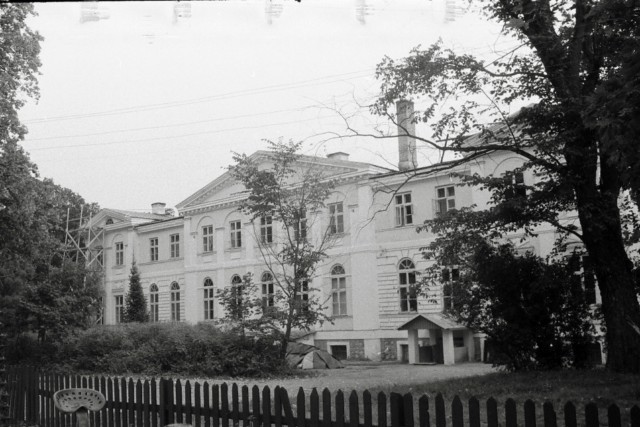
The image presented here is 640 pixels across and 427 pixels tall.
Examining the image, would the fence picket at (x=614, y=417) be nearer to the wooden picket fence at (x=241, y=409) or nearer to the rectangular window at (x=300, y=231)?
the wooden picket fence at (x=241, y=409)

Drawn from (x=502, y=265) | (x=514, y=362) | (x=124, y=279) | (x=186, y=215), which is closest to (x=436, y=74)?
(x=502, y=265)

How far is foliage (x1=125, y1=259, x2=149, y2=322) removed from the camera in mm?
46844

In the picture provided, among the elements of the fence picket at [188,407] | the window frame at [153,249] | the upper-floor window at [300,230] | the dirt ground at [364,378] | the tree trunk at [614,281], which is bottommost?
the dirt ground at [364,378]

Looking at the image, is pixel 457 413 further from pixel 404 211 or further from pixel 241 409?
pixel 404 211

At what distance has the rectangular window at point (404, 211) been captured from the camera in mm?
34881

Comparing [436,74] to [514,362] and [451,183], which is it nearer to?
[514,362]

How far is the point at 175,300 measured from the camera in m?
47.1

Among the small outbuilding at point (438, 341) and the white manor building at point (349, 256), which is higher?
the white manor building at point (349, 256)

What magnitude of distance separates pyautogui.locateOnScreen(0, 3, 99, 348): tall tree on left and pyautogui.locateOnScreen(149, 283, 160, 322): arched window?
67.4 feet

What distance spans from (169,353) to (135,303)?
960 inches

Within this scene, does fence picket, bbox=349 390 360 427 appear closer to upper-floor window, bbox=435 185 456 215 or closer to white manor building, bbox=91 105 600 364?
white manor building, bbox=91 105 600 364

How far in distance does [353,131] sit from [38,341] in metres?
19.5

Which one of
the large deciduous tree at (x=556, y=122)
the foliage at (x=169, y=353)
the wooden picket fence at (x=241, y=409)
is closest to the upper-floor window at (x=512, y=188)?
the large deciduous tree at (x=556, y=122)

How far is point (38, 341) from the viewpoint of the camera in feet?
93.0
